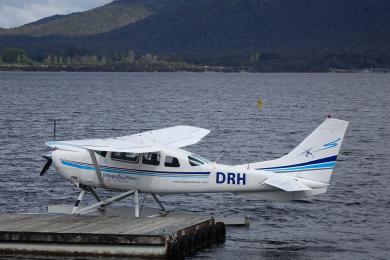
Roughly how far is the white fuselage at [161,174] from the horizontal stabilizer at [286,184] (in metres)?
0.26

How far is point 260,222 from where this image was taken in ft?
100

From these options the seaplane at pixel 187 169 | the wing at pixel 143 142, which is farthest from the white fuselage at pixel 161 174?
the wing at pixel 143 142

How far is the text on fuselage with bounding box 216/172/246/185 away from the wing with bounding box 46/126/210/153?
185cm

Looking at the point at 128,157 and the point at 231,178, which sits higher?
the point at 128,157

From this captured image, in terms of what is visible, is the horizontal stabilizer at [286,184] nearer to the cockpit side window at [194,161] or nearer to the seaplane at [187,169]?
the seaplane at [187,169]

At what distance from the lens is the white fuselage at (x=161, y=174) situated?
26.2 metres

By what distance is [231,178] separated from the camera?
26203mm

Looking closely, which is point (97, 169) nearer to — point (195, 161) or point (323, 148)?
point (195, 161)

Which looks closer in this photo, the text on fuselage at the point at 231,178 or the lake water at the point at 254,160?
the text on fuselage at the point at 231,178

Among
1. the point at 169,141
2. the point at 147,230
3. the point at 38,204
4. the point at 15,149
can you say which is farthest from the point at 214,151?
the point at 147,230

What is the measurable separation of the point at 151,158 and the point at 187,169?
109cm

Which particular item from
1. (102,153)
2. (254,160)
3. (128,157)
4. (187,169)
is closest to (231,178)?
(187,169)

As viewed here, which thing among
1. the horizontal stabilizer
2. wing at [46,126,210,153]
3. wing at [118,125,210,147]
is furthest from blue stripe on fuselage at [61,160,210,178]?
the horizontal stabilizer

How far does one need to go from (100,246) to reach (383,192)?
16.9 metres
